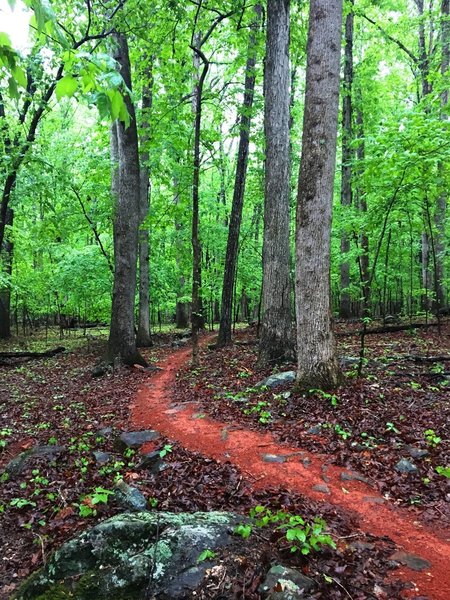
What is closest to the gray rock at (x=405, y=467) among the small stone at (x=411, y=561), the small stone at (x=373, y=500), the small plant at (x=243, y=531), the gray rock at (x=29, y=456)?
the small stone at (x=373, y=500)

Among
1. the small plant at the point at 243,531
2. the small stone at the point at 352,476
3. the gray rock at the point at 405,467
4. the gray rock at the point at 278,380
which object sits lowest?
the small stone at the point at 352,476

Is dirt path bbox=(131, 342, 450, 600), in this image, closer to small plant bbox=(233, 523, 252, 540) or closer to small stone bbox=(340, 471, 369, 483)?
small stone bbox=(340, 471, 369, 483)

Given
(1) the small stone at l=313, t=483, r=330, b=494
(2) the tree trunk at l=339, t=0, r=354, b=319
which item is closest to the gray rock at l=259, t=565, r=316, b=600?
(1) the small stone at l=313, t=483, r=330, b=494

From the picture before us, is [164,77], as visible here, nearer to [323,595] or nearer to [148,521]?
[148,521]

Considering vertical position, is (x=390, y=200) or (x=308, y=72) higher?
(x=308, y=72)

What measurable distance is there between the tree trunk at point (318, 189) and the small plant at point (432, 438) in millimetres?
1702

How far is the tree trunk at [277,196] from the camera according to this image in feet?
30.2

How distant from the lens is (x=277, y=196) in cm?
945

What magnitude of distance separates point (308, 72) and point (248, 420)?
5.96 metres

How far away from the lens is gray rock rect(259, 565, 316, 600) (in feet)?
8.32

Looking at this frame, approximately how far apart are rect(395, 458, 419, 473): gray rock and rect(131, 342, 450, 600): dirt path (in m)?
0.53

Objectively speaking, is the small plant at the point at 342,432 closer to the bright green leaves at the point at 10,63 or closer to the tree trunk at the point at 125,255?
the bright green leaves at the point at 10,63

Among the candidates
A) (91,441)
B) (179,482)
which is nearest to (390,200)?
(179,482)

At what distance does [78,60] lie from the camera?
6.63 ft
